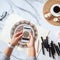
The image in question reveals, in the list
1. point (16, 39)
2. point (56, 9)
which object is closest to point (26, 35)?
point (16, 39)

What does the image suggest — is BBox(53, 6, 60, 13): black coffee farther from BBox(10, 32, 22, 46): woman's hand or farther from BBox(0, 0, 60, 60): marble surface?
BBox(10, 32, 22, 46): woman's hand

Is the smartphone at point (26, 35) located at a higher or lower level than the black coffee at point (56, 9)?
lower

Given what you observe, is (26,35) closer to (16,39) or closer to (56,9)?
(16,39)

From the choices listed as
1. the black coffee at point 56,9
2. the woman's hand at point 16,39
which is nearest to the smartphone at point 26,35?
the woman's hand at point 16,39

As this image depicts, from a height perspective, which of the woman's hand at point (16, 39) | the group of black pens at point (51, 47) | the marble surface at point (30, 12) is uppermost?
the marble surface at point (30, 12)

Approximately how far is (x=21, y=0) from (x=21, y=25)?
0.13 m

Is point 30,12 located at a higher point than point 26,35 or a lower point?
higher

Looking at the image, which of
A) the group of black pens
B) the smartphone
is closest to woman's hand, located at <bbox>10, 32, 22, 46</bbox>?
the smartphone

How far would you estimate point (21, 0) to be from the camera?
3.55 ft

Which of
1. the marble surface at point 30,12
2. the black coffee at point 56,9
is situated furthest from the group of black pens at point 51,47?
the black coffee at point 56,9

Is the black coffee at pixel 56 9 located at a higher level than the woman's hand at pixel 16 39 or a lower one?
higher

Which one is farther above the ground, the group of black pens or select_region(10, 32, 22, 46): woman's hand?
select_region(10, 32, 22, 46): woman's hand

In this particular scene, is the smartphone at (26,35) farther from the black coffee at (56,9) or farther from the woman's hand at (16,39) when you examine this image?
the black coffee at (56,9)

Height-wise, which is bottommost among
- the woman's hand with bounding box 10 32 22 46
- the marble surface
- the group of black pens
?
the group of black pens
